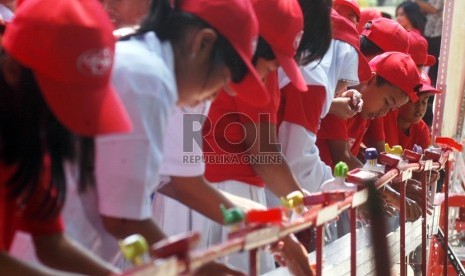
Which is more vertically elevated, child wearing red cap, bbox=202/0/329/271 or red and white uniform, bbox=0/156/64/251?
red and white uniform, bbox=0/156/64/251

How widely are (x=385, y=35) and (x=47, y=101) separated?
4061mm

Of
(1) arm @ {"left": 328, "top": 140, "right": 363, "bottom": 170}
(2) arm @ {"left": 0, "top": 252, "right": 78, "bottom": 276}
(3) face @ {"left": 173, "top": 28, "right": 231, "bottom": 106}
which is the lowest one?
(1) arm @ {"left": 328, "top": 140, "right": 363, "bottom": 170}

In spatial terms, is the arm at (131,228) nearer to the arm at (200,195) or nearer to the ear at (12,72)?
the ear at (12,72)

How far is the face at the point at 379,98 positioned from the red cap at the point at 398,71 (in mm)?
42

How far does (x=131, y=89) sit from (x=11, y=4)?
1684 millimetres

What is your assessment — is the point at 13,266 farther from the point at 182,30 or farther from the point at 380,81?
the point at 380,81

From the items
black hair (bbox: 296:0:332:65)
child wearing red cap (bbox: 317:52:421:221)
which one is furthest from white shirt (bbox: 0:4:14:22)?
child wearing red cap (bbox: 317:52:421:221)

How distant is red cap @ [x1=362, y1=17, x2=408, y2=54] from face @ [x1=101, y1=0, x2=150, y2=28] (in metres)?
2.80

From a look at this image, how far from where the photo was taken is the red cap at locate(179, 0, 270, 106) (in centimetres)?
263

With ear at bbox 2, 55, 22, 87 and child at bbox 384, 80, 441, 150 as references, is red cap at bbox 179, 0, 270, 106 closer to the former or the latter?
ear at bbox 2, 55, 22, 87

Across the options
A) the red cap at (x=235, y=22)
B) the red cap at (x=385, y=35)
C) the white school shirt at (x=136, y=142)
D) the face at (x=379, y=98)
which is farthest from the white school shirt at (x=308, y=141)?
the white school shirt at (x=136, y=142)

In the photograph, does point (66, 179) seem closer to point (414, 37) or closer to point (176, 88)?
point (176, 88)

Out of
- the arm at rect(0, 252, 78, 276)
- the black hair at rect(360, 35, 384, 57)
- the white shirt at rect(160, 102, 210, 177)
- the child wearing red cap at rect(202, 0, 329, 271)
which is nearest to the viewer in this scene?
the arm at rect(0, 252, 78, 276)

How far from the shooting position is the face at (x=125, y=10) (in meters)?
3.28
